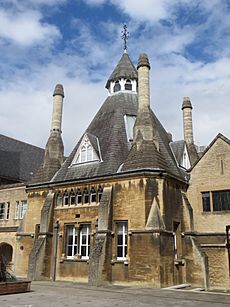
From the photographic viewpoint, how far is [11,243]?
2852cm

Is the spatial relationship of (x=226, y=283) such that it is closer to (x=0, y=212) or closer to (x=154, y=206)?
(x=154, y=206)

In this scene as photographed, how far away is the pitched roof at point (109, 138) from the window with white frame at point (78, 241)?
3.50m

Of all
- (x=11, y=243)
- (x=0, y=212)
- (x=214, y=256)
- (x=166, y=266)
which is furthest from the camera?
(x=0, y=212)

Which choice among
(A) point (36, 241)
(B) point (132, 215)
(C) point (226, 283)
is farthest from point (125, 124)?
(C) point (226, 283)

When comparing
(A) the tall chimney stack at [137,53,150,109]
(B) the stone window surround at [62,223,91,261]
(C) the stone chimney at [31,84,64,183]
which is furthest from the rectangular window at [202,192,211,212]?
(C) the stone chimney at [31,84,64,183]

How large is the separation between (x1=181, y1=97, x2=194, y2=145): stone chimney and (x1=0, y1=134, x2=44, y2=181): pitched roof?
18.0m

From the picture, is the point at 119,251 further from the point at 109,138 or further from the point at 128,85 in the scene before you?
the point at 128,85

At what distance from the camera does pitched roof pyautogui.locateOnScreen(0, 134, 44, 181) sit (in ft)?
117

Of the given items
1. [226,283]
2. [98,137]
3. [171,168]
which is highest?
[98,137]

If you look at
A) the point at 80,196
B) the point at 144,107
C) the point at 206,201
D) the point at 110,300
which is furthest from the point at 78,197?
the point at 110,300

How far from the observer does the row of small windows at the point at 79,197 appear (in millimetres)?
22469

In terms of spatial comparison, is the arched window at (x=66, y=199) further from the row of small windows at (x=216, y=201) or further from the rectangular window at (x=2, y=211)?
the rectangular window at (x=2, y=211)

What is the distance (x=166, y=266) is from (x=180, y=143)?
10991 mm

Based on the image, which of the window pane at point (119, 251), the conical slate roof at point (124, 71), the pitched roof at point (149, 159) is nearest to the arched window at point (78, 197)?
the pitched roof at point (149, 159)
